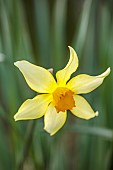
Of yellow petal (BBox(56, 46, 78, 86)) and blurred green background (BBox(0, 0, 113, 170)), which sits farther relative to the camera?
blurred green background (BBox(0, 0, 113, 170))

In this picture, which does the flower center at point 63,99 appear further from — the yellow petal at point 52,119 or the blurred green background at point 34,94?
the blurred green background at point 34,94

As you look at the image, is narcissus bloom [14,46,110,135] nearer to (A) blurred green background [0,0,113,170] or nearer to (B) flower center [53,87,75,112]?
(B) flower center [53,87,75,112]

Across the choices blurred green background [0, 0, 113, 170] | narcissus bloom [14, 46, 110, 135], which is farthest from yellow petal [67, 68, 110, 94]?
blurred green background [0, 0, 113, 170]

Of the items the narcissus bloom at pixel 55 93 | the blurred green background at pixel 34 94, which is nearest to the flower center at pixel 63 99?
the narcissus bloom at pixel 55 93

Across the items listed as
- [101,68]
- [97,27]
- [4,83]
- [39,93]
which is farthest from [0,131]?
[97,27]

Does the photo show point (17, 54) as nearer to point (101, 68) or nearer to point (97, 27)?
point (101, 68)

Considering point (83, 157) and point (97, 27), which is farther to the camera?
point (97, 27)
